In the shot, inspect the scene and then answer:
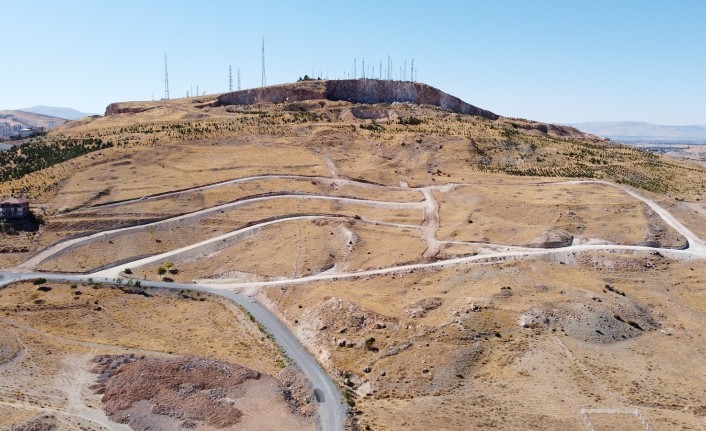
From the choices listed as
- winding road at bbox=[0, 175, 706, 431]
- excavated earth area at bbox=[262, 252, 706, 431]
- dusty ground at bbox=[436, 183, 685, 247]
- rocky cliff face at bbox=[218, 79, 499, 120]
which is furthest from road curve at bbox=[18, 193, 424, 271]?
rocky cliff face at bbox=[218, 79, 499, 120]

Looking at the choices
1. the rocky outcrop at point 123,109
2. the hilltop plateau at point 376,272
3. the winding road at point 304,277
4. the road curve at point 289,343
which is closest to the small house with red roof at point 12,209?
the hilltop plateau at point 376,272

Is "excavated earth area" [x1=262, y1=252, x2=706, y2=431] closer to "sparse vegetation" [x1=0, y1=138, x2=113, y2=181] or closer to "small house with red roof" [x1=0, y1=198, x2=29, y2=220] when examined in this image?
"small house with red roof" [x1=0, y1=198, x2=29, y2=220]

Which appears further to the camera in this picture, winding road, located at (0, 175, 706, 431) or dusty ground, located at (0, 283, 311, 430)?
winding road, located at (0, 175, 706, 431)

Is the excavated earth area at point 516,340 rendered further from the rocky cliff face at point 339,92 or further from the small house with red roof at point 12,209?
the rocky cliff face at point 339,92

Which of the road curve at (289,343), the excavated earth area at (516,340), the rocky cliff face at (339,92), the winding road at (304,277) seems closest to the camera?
the road curve at (289,343)

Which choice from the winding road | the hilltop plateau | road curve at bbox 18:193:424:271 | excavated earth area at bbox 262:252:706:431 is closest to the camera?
excavated earth area at bbox 262:252:706:431

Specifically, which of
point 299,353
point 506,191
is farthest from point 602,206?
point 299,353
